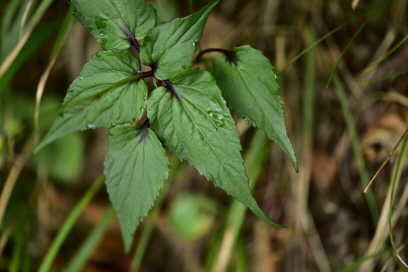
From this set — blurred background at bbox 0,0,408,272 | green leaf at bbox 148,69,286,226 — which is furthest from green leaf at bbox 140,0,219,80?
blurred background at bbox 0,0,408,272

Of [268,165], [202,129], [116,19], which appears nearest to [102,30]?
[116,19]

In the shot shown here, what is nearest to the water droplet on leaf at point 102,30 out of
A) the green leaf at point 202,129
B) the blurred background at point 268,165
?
the green leaf at point 202,129

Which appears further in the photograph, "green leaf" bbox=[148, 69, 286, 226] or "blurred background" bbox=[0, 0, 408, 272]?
"blurred background" bbox=[0, 0, 408, 272]

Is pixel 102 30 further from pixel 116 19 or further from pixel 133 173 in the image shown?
pixel 133 173

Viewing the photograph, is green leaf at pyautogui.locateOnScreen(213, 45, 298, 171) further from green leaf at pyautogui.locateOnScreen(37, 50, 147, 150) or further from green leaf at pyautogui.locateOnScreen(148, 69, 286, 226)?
green leaf at pyautogui.locateOnScreen(37, 50, 147, 150)

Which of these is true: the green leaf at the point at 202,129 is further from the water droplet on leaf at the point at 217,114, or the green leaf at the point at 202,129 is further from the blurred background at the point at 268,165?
the blurred background at the point at 268,165

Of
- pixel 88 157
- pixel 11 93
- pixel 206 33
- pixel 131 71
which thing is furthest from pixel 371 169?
pixel 11 93

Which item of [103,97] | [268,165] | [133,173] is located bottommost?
[268,165]

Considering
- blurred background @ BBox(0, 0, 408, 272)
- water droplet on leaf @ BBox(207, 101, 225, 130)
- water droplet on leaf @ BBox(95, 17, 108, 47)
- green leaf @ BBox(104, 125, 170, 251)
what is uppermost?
water droplet on leaf @ BBox(95, 17, 108, 47)
